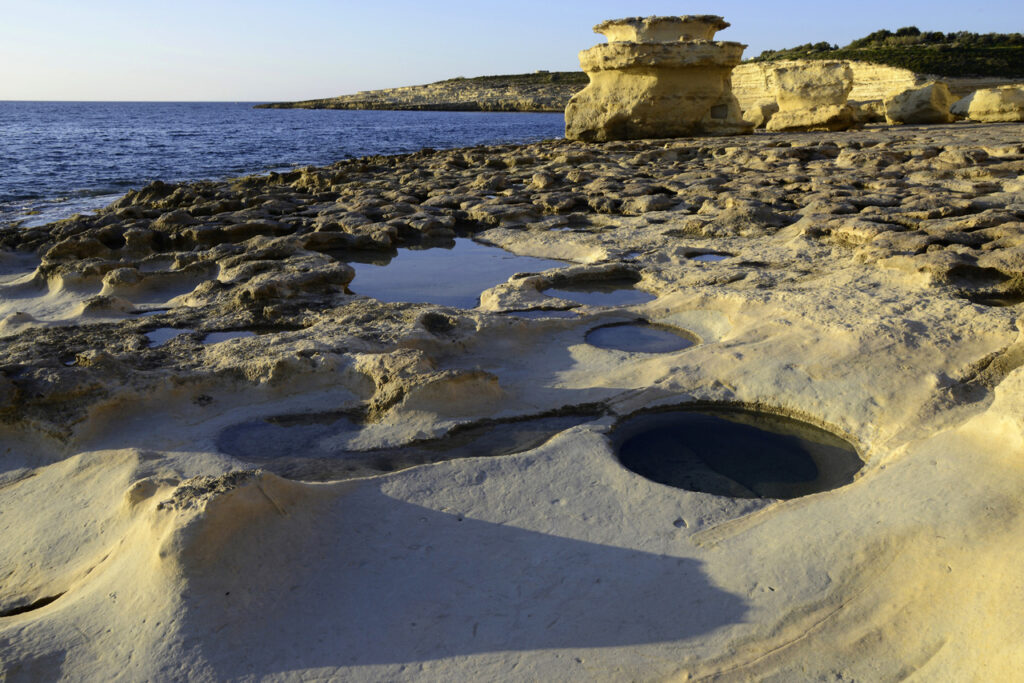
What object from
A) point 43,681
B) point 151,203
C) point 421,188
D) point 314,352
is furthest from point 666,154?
point 43,681

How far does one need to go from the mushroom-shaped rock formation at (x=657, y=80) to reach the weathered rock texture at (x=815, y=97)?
1896 millimetres

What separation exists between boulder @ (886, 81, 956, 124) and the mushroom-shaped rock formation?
13.4ft

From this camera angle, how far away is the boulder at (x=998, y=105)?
14211 millimetres

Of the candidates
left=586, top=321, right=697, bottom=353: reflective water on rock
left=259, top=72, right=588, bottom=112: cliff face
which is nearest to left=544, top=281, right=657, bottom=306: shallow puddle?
left=586, top=321, right=697, bottom=353: reflective water on rock

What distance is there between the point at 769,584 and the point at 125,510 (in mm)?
1966

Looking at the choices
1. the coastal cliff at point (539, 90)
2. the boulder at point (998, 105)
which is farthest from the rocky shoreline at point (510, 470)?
the coastal cliff at point (539, 90)

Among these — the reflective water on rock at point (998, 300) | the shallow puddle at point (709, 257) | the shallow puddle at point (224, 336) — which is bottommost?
the shallow puddle at point (224, 336)

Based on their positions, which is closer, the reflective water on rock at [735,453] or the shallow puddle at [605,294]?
the reflective water on rock at [735,453]

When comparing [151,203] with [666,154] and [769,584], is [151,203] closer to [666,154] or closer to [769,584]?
[666,154]

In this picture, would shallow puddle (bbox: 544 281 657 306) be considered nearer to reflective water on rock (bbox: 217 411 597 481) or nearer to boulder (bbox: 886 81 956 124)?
reflective water on rock (bbox: 217 411 597 481)

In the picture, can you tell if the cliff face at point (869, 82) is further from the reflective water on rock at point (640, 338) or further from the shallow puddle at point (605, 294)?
the reflective water on rock at point (640, 338)

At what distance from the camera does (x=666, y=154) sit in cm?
1113

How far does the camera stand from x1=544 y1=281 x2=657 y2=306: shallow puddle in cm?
470

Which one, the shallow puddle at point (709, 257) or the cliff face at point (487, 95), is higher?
the cliff face at point (487, 95)
